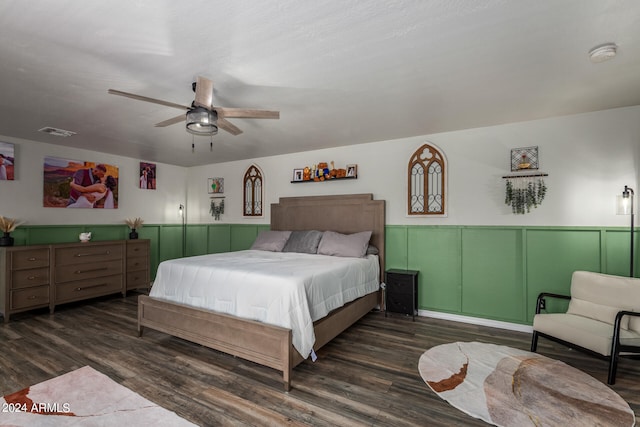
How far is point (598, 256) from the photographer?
335 centimetres

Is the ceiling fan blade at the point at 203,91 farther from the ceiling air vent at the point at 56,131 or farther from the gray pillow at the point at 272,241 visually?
the ceiling air vent at the point at 56,131

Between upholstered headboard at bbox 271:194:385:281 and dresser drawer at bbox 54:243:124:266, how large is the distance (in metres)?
2.59

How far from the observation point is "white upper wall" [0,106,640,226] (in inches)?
131

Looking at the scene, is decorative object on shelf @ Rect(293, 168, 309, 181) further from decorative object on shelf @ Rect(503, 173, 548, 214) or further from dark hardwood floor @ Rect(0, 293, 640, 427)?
decorative object on shelf @ Rect(503, 173, 548, 214)

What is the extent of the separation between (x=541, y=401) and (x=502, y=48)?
2.52 m

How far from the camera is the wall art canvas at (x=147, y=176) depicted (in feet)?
19.4

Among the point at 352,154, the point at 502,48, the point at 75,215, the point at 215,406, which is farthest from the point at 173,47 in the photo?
the point at 75,215

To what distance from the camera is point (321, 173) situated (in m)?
4.96

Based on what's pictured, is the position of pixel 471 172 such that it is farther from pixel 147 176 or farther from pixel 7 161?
pixel 7 161

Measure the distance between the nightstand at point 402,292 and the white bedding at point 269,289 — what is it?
0.64m

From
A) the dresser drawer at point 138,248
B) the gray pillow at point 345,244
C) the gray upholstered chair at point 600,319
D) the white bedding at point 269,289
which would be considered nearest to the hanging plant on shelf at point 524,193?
the gray upholstered chair at point 600,319

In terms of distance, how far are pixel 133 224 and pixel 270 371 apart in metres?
4.37

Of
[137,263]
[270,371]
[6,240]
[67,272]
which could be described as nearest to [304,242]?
[270,371]

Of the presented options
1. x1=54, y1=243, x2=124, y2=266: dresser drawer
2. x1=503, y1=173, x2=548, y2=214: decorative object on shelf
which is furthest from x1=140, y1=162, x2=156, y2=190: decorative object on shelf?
x1=503, y1=173, x2=548, y2=214: decorative object on shelf
